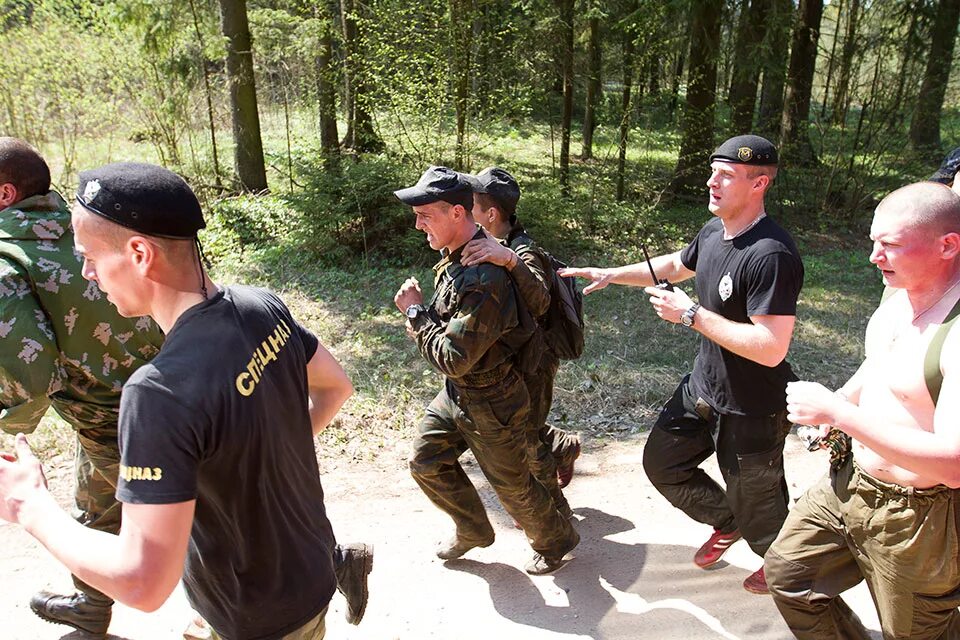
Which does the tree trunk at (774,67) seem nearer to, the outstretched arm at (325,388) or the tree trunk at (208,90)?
the tree trunk at (208,90)

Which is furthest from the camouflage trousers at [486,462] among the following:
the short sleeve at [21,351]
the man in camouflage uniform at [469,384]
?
the short sleeve at [21,351]

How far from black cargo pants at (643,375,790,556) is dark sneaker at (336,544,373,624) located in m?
1.89

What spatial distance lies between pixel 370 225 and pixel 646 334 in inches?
166

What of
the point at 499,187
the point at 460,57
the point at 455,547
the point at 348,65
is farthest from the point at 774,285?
the point at 348,65

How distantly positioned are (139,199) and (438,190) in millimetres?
1818

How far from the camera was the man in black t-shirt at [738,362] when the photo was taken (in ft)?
11.3

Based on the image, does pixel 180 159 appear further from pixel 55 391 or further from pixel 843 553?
pixel 843 553

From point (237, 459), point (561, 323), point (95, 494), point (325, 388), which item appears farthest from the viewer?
point (561, 323)

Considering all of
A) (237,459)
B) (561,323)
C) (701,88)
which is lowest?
(561,323)

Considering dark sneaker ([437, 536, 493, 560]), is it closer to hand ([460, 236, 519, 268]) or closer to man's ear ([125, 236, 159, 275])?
hand ([460, 236, 519, 268])

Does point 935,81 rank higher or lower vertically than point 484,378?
higher

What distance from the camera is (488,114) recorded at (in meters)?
9.81

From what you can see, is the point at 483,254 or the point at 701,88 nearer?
the point at 483,254

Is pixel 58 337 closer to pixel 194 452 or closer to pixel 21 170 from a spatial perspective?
pixel 21 170
